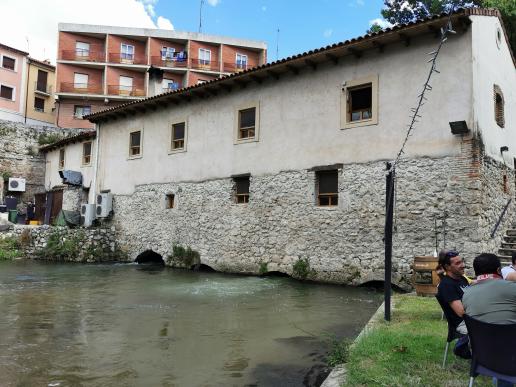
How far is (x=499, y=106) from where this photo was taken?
12.1 m

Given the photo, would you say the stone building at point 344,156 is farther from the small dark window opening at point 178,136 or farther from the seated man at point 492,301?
the seated man at point 492,301

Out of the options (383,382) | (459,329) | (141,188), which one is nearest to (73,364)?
(383,382)

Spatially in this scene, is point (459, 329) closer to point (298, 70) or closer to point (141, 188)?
point (298, 70)

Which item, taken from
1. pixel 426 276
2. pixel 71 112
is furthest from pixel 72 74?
pixel 426 276

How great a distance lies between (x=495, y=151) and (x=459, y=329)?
8.48 meters

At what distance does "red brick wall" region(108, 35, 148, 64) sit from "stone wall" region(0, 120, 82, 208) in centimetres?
1534

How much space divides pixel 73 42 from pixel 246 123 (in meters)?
32.3

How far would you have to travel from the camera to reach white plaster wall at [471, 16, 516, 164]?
33.3 ft

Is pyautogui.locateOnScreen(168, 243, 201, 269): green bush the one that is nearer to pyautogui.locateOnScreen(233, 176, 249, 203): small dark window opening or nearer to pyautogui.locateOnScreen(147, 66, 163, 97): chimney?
pyautogui.locateOnScreen(233, 176, 249, 203): small dark window opening

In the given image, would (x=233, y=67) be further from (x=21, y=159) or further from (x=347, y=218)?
(x=347, y=218)

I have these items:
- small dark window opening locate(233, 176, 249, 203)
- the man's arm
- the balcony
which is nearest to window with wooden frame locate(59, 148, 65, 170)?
small dark window opening locate(233, 176, 249, 203)

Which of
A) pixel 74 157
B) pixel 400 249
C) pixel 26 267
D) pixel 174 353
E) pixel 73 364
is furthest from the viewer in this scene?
pixel 74 157

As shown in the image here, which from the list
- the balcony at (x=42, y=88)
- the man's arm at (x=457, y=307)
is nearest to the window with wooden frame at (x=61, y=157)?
the balcony at (x=42, y=88)

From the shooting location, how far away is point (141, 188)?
58.7 ft
